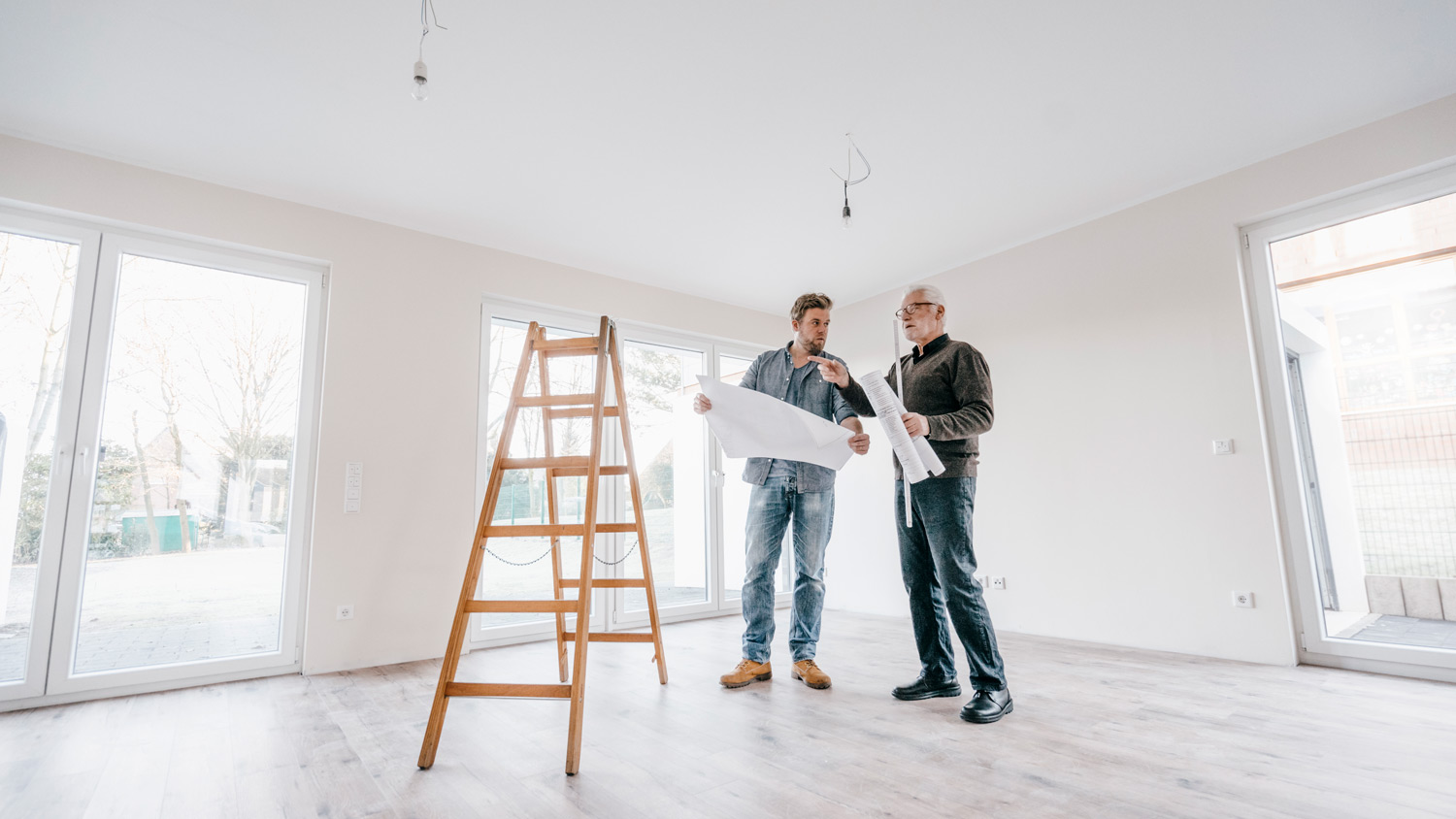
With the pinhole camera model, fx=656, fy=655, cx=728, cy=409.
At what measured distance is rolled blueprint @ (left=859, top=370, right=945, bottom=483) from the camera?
2.05 metres

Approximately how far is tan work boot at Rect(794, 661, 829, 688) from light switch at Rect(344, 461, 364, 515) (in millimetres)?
2378

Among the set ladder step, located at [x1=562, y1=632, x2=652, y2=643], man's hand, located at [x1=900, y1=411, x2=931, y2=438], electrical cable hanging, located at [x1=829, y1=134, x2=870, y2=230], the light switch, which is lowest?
ladder step, located at [x1=562, y1=632, x2=652, y2=643]

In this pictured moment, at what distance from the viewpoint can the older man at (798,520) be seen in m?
2.73

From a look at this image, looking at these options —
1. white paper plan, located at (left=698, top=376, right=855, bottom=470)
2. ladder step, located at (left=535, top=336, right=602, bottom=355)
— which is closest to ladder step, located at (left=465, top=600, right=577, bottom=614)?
white paper plan, located at (left=698, top=376, right=855, bottom=470)

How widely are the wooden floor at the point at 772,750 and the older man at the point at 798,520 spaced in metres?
0.17

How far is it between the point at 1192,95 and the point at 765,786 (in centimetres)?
310

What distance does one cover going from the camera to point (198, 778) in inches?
73.2

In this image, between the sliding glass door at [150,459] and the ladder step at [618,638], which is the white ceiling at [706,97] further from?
the ladder step at [618,638]

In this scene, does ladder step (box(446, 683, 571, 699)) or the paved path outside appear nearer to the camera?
ladder step (box(446, 683, 571, 699))

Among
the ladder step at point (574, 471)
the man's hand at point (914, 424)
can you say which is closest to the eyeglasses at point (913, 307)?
the man's hand at point (914, 424)

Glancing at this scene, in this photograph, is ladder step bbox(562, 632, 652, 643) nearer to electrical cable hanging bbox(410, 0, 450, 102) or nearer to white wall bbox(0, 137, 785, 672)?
white wall bbox(0, 137, 785, 672)

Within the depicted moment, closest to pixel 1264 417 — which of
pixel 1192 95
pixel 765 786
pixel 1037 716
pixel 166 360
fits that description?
pixel 1192 95

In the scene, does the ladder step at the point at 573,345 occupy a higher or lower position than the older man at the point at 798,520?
higher

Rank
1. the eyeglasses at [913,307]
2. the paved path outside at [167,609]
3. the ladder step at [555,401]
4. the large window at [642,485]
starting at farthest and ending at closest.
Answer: the large window at [642,485], the paved path outside at [167,609], the eyeglasses at [913,307], the ladder step at [555,401]
